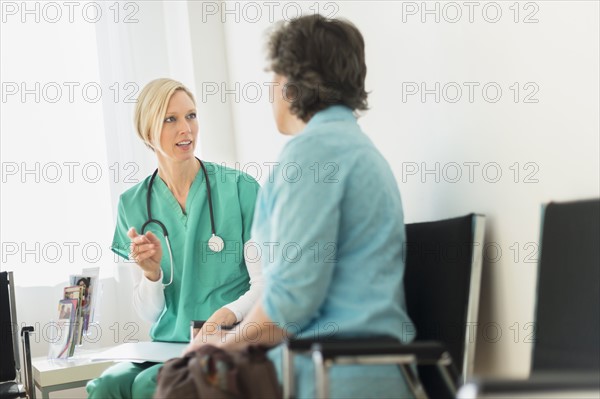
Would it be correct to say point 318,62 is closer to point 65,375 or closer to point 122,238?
point 122,238

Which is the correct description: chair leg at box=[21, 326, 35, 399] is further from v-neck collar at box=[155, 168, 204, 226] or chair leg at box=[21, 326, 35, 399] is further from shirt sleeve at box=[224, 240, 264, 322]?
shirt sleeve at box=[224, 240, 264, 322]

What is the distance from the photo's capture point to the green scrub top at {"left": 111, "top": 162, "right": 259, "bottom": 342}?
2293 mm

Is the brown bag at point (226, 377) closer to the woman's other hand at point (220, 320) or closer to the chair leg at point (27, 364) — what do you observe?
the woman's other hand at point (220, 320)

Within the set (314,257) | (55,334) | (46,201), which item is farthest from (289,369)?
(46,201)

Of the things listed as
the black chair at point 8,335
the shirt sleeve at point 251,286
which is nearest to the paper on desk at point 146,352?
the shirt sleeve at point 251,286

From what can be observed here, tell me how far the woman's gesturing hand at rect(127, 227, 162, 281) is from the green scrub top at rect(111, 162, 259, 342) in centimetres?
10

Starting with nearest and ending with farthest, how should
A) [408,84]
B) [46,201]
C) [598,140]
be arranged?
[598,140] < [408,84] < [46,201]

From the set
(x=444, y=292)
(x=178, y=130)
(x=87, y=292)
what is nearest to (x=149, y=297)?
(x=178, y=130)

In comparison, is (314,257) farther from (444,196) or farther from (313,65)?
(444,196)

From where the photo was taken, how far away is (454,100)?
178cm

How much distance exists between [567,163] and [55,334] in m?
2.00

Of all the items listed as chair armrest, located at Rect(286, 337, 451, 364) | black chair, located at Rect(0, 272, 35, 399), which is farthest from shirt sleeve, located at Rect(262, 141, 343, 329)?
black chair, located at Rect(0, 272, 35, 399)

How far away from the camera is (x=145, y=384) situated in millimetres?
2010

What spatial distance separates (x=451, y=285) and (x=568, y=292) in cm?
31
